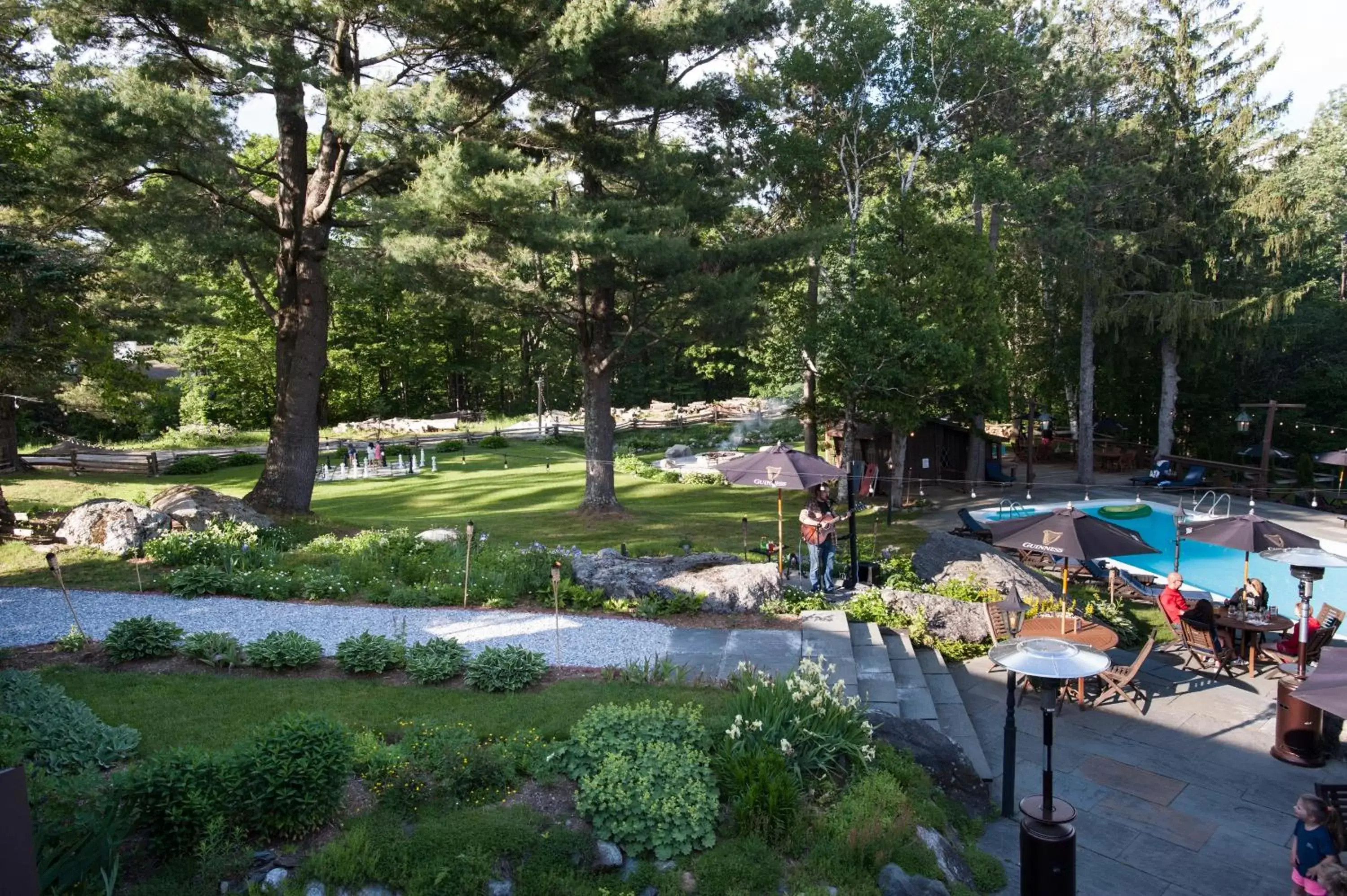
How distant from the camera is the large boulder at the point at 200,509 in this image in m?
12.5

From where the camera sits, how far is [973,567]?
11.5 metres

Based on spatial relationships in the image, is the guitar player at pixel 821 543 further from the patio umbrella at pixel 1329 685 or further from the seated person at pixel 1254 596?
the patio umbrella at pixel 1329 685

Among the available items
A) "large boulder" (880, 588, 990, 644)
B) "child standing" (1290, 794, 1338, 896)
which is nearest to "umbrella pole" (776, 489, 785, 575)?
"large boulder" (880, 588, 990, 644)

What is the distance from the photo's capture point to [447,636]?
910 centimetres

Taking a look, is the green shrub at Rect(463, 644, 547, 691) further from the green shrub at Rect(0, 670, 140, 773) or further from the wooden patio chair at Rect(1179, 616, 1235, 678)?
the wooden patio chair at Rect(1179, 616, 1235, 678)

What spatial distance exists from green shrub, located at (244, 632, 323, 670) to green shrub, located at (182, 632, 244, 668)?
12cm

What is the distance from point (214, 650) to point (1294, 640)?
12.5 meters

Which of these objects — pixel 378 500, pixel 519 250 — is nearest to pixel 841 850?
pixel 519 250

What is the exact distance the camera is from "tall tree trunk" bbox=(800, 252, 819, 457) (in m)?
19.5

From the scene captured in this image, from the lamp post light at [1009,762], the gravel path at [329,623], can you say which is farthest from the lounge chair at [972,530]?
the lamp post light at [1009,762]

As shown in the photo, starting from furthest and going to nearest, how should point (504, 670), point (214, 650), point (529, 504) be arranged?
point (529, 504) → point (214, 650) → point (504, 670)

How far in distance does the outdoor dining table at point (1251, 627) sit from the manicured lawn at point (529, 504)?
206 inches

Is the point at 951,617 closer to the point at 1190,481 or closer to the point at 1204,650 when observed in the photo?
the point at 1204,650

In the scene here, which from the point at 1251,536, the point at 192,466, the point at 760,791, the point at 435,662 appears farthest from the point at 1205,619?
the point at 192,466
